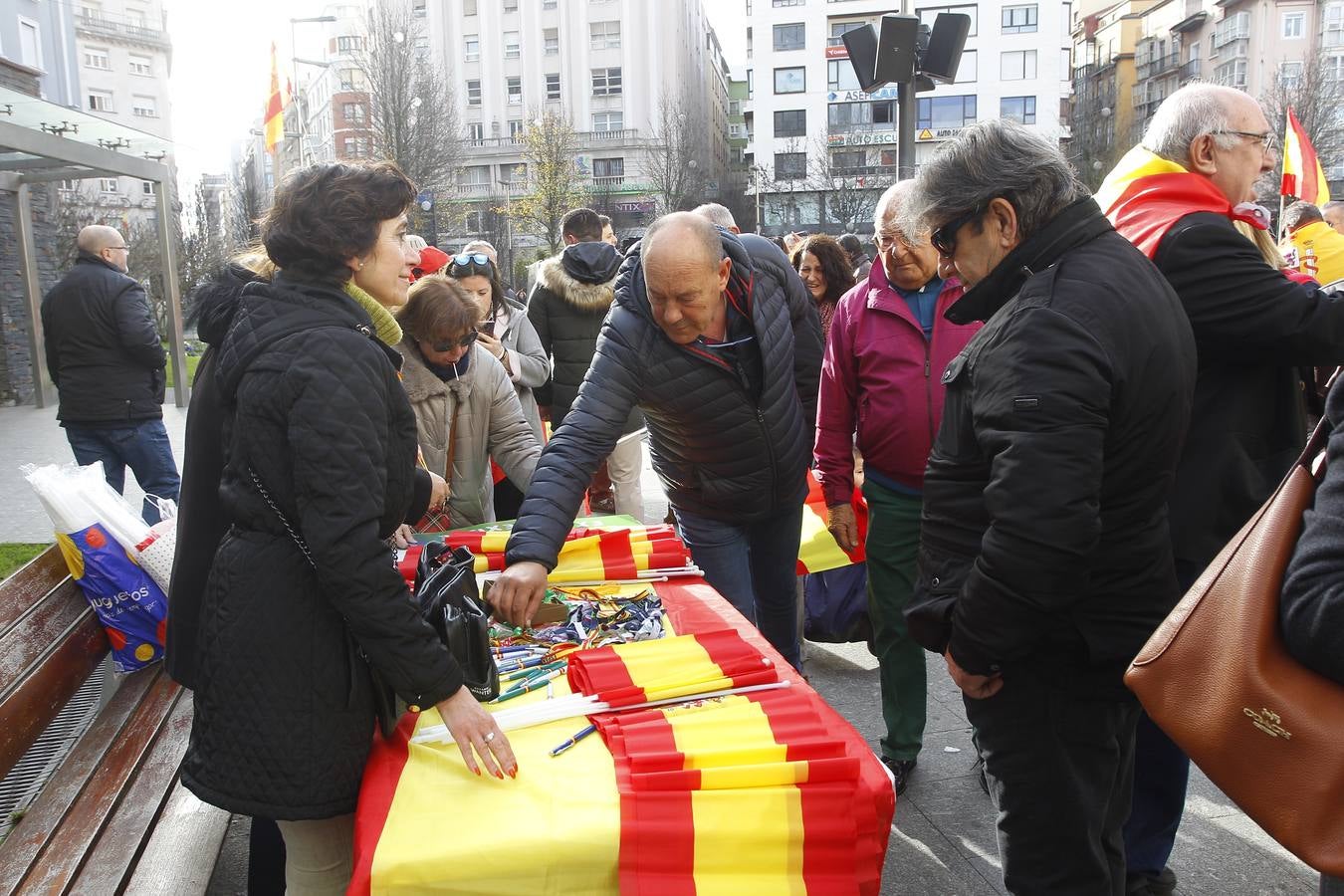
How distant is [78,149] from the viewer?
420 inches

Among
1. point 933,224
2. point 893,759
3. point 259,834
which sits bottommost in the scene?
point 893,759

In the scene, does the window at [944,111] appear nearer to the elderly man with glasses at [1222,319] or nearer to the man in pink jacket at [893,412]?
the man in pink jacket at [893,412]

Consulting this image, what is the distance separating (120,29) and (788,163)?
46953 mm

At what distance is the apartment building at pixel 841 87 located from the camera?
210 feet

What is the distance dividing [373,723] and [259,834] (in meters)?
0.86

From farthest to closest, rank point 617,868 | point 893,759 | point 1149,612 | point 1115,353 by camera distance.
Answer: point 893,759 → point 1149,612 → point 1115,353 → point 617,868

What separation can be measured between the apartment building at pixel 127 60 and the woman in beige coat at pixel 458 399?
72905mm

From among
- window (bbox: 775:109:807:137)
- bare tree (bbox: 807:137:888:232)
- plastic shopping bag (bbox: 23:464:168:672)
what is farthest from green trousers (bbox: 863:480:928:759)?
window (bbox: 775:109:807:137)

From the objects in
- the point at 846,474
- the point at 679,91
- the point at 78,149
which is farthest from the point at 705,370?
the point at 679,91

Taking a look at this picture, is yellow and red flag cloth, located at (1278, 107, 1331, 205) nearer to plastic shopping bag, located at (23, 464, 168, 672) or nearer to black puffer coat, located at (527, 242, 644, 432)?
black puffer coat, located at (527, 242, 644, 432)

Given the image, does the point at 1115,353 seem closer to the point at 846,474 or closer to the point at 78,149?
the point at 846,474

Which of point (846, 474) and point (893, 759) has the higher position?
point (846, 474)

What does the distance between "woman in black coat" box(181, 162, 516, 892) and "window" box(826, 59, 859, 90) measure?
2672 inches

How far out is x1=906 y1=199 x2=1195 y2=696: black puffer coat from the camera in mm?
1985
